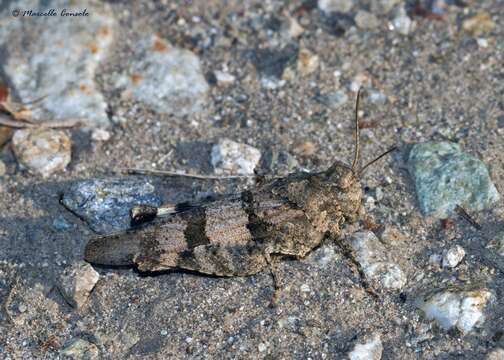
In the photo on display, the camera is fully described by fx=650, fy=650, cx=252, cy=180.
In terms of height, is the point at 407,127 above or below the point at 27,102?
above

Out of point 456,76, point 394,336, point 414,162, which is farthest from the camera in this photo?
point 456,76

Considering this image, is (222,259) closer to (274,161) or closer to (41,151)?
(274,161)

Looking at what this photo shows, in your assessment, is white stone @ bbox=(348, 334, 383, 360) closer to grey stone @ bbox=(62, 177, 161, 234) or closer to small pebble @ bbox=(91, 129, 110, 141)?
grey stone @ bbox=(62, 177, 161, 234)

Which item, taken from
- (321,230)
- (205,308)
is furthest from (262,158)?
(205,308)

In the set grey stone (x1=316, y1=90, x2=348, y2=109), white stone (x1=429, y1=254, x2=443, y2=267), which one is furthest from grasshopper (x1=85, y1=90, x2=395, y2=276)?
grey stone (x1=316, y1=90, x2=348, y2=109)

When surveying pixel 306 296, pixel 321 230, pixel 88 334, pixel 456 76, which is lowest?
pixel 88 334

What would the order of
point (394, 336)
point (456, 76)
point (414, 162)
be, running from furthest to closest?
point (456, 76), point (414, 162), point (394, 336)

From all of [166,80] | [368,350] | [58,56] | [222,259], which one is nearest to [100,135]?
[166,80]

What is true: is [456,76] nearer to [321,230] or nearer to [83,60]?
[321,230]

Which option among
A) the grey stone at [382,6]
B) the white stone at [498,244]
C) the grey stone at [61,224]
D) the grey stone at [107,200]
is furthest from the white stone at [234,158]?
the grey stone at [382,6]
